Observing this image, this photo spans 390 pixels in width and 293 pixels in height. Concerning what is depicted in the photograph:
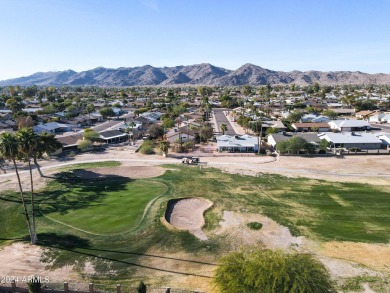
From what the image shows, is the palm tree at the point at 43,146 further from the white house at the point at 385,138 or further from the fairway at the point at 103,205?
the white house at the point at 385,138

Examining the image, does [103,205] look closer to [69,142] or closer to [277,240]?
[277,240]

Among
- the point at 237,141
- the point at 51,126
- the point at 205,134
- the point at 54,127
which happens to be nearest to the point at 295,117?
the point at 205,134

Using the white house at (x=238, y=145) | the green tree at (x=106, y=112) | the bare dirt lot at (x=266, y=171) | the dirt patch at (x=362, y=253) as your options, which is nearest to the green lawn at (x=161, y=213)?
the dirt patch at (x=362, y=253)

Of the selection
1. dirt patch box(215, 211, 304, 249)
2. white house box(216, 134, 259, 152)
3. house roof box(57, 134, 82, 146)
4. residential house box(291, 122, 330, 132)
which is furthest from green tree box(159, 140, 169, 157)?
residential house box(291, 122, 330, 132)

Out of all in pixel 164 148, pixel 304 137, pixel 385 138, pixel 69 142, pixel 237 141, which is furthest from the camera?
pixel 69 142

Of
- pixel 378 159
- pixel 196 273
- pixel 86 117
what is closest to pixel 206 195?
pixel 196 273
